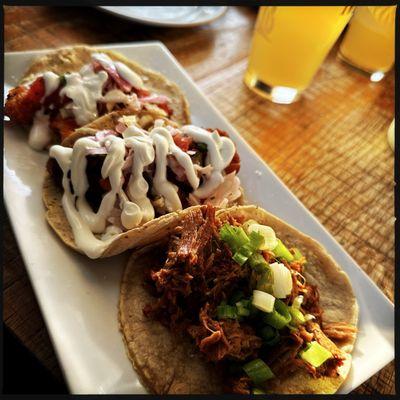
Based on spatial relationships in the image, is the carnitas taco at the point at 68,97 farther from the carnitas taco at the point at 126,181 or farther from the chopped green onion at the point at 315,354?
the chopped green onion at the point at 315,354

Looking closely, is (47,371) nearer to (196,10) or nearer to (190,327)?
(190,327)

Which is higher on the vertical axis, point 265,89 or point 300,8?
point 300,8

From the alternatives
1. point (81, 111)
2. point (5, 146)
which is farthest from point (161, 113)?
point (5, 146)

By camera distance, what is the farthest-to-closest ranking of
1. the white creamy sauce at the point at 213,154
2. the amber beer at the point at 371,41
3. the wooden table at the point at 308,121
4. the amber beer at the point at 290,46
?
1. the amber beer at the point at 371,41
2. the amber beer at the point at 290,46
3. the wooden table at the point at 308,121
4. the white creamy sauce at the point at 213,154

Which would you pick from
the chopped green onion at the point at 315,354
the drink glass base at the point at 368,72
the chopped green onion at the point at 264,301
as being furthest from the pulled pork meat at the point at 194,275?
the drink glass base at the point at 368,72

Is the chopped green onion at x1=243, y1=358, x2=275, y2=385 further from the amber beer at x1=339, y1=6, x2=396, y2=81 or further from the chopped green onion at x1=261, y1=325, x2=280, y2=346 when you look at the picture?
the amber beer at x1=339, y1=6, x2=396, y2=81
